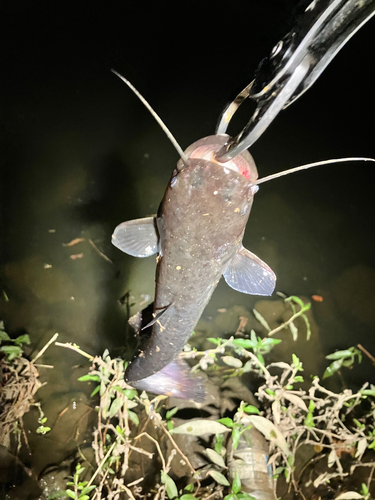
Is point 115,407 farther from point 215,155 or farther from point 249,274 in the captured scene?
point 215,155

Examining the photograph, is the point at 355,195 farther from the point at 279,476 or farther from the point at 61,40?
the point at 61,40

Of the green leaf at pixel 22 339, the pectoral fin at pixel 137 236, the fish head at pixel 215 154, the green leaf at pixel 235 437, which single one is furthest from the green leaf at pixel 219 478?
the fish head at pixel 215 154

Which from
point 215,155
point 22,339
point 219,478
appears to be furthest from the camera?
point 22,339

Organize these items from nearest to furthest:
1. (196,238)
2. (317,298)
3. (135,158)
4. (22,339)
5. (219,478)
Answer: (196,238) → (219,478) → (22,339) → (317,298) → (135,158)

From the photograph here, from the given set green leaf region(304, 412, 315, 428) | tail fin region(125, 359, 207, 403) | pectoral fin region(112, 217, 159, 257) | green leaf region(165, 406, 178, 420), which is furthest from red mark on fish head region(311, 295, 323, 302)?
pectoral fin region(112, 217, 159, 257)

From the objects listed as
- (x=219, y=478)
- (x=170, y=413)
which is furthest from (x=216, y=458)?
(x=170, y=413)

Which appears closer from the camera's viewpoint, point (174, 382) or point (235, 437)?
point (235, 437)

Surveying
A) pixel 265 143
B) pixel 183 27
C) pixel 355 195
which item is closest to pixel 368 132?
pixel 355 195
